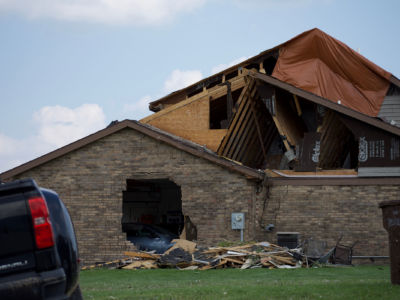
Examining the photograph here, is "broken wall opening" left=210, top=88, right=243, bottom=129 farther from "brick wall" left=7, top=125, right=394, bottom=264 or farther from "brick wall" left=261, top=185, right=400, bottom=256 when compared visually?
"brick wall" left=261, top=185, right=400, bottom=256

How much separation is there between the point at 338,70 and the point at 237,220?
9370 millimetres

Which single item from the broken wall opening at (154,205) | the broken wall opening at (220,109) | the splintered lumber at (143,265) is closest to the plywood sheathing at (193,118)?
the broken wall opening at (220,109)

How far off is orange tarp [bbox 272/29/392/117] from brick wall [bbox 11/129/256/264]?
702 centimetres

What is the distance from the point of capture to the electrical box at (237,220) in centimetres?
2241

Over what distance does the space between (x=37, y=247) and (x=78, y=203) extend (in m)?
18.7

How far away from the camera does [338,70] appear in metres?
28.2

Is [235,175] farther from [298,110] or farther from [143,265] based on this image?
[298,110]

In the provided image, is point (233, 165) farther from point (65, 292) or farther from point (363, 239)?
point (65, 292)

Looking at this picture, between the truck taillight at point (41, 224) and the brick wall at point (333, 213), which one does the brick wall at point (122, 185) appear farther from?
the truck taillight at point (41, 224)

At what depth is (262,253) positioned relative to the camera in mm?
19594

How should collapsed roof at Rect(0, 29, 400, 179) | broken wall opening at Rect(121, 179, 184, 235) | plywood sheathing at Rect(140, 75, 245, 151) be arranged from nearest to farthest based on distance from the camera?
collapsed roof at Rect(0, 29, 400, 179), plywood sheathing at Rect(140, 75, 245, 151), broken wall opening at Rect(121, 179, 184, 235)

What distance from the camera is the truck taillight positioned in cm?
499

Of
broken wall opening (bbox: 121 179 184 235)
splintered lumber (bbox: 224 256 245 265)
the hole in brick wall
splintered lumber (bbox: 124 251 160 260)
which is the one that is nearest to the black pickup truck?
splintered lumber (bbox: 224 256 245 265)

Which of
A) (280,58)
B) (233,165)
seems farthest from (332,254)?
(280,58)
